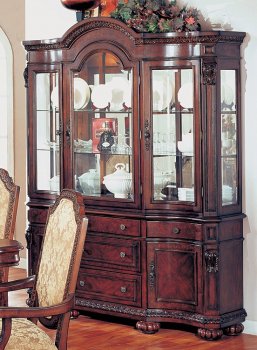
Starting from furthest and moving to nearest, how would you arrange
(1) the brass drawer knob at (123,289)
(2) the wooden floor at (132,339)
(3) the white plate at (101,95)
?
(3) the white plate at (101,95)
(1) the brass drawer knob at (123,289)
(2) the wooden floor at (132,339)

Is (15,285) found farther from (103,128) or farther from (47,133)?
(47,133)

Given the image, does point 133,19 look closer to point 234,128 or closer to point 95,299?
point 234,128

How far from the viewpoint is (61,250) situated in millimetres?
3621

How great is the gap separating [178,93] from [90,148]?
753 millimetres

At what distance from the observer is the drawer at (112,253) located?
5.55 metres

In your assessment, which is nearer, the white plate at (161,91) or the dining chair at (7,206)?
the dining chair at (7,206)

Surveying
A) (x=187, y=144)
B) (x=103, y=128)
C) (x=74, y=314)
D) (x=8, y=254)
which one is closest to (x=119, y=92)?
(x=103, y=128)

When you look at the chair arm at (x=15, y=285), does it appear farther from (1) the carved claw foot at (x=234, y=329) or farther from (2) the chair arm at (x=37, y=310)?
(1) the carved claw foot at (x=234, y=329)

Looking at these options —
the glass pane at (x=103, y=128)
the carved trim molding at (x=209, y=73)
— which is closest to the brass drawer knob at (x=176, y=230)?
the glass pane at (x=103, y=128)

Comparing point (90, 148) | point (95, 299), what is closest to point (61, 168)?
point (90, 148)

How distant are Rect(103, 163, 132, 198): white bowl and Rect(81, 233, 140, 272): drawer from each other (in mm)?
294

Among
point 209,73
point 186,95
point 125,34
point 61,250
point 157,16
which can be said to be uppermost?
point 157,16

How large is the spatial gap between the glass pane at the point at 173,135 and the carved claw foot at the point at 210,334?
0.78 m

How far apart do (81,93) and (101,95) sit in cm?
15
